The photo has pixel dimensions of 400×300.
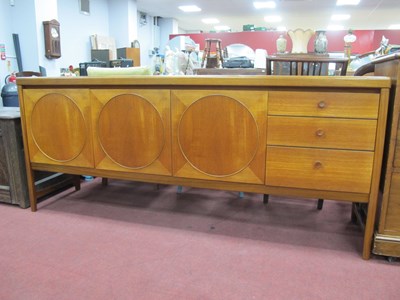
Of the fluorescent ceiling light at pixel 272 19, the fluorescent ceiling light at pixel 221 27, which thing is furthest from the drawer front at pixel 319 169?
the fluorescent ceiling light at pixel 221 27

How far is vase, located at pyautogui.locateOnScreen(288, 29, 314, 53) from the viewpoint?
113 inches

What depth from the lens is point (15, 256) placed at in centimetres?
156

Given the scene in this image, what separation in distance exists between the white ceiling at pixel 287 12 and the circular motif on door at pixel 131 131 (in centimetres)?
836

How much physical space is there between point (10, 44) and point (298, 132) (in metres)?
5.29

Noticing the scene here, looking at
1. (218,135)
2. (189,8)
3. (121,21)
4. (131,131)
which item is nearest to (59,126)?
(131,131)

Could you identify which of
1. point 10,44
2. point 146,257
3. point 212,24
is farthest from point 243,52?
point 212,24

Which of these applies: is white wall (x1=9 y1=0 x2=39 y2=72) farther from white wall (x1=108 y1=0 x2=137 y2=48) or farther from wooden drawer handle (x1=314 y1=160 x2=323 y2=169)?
wooden drawer handle (x1=314 y1=160 x2=323 y2=169)

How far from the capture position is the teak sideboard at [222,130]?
145 cm

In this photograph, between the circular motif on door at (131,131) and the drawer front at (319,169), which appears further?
the circular motif on door at (131,131)

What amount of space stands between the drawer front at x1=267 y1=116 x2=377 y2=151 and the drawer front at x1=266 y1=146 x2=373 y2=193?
0.03 metres

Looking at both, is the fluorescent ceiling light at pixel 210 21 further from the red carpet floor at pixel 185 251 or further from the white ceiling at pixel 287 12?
the red carpet floor at pixel 185 251

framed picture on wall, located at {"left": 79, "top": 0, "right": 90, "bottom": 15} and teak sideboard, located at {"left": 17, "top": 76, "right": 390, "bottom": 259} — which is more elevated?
framed picture on wall, located at {"left": 79, "top": 0, "right": 90, "bottom": 15}

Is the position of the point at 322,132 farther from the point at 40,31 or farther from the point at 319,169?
the point at 40,31

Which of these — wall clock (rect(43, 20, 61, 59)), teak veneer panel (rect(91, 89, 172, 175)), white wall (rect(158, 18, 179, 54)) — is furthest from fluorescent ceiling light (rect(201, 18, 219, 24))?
teak veneer panel (rect(91, 89, 172, 175))
